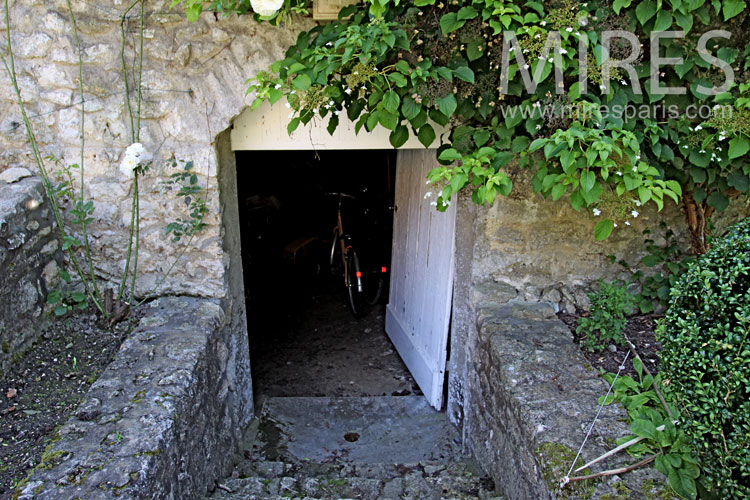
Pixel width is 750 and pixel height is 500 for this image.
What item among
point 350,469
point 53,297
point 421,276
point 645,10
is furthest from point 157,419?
point 645,10

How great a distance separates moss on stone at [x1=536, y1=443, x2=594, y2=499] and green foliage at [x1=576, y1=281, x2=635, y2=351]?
816 millimetres

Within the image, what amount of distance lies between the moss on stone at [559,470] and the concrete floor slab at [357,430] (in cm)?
137

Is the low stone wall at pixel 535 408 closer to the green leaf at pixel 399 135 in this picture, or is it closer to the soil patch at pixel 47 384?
the green leaf at pixel 399 135

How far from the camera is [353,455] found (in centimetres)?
341

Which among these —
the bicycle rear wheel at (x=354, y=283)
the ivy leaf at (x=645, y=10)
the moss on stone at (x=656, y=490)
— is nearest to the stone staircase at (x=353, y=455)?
the moss on stone at (x=656, y=490)

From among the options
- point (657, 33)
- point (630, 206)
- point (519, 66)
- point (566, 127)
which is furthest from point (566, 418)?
point (657, 33)

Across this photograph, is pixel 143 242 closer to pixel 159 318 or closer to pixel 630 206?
pixel 159 318

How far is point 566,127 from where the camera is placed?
234 cm

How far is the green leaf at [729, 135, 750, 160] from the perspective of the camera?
231 cm

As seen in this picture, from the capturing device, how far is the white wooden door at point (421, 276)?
11.5 feet

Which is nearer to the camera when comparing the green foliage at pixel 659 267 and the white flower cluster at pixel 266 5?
the white flower cluster at pixel 266 5

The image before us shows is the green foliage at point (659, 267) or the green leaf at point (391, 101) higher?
the green leaf at point (391, 101)

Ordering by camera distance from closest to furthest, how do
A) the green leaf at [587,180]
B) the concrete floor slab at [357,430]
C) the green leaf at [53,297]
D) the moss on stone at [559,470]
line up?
1. the moss on stone at [559,470]
2. the green leaf at [587,180]
3. the green leaf at [53,297]
4. the concrete floor slab at [357,430]

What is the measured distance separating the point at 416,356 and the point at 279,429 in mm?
1153
